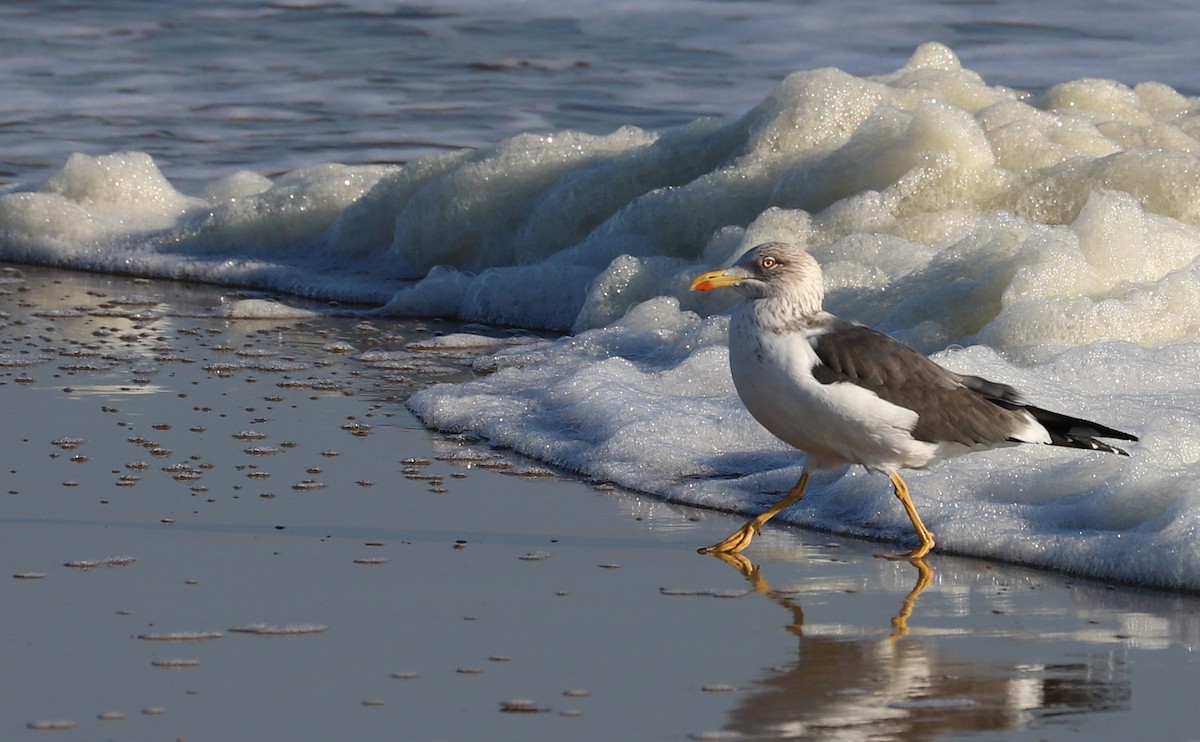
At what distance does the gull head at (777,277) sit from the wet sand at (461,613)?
0.82m

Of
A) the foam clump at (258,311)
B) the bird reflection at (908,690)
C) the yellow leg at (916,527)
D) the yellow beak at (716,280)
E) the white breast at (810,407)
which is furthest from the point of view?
the foam clump at (258,311)

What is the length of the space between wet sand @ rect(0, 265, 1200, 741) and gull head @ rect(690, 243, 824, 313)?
0.82 m

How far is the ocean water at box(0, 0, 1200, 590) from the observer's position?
6828mm

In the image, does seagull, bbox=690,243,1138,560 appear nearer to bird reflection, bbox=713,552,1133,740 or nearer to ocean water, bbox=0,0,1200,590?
ocean water, bbox=0,0,1200,590

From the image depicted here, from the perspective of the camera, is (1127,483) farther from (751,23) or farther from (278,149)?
(751,23)

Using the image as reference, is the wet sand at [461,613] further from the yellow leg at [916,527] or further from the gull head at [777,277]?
the gull head at [777,277]

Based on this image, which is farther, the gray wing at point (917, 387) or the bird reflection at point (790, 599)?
the gray wing at point (917, 387)

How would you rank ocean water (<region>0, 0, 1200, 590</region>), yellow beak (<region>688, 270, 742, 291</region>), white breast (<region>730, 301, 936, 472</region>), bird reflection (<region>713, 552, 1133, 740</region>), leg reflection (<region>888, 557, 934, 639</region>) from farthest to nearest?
1. ocean water (<region>0, 0, 1200, 590</region>)
2. yellow beak (<region>688, 270, 742, 291</region>)
3. white breast (<region>730, 301, 936, 472</region>)
4. leg reflection (<region>888, 557, 934, 639</region>)
5. bird reflection (<region>713, 552, 1133, 740</region>)

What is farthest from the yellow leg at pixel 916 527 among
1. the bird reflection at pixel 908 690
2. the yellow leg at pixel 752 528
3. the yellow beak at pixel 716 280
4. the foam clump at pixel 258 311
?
the foam clump at pixel 258 311

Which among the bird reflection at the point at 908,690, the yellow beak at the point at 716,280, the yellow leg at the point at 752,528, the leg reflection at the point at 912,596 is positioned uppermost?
the yellow beak at the point at 716,280

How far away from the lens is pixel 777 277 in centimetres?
604

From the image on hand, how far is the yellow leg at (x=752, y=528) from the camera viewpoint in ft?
19.6

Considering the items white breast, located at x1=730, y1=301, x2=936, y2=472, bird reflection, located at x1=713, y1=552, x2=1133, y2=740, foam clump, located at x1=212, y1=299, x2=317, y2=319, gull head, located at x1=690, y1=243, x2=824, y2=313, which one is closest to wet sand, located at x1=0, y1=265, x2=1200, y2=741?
bird reflection, located at x1=713, y1=552, x2=1133, y2=740

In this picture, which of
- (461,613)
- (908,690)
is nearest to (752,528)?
(461,613)
